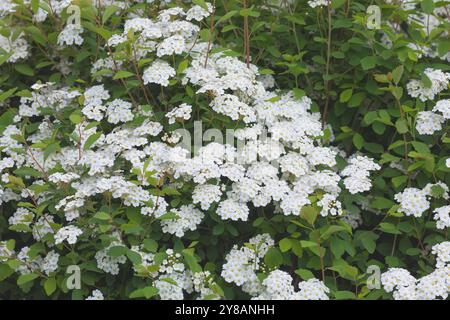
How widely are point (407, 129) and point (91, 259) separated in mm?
1735

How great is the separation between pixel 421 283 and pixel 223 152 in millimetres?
1138

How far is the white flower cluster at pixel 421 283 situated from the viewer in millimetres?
3326

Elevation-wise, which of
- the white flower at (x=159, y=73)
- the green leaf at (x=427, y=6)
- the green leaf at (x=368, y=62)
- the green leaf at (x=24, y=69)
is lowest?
the white flower at (x=159, y=73)

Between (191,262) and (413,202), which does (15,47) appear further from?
(413,202)

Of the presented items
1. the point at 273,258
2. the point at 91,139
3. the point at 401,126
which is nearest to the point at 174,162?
the point at 91,139

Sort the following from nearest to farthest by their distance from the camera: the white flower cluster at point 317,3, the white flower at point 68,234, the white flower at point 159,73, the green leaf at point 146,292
Result: the green leaf at point 146,292, the white flower at point 68,234, the white flower at point 159,73, the white flower cluster at point 317,3

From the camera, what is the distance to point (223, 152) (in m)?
3.77

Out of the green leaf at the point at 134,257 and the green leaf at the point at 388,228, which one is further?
the green leaf at the point at 388,228

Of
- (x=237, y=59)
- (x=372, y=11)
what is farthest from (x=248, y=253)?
(x=372, y=11)

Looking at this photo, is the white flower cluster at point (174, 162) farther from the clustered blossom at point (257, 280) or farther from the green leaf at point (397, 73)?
the green leaf at point (397, 73)

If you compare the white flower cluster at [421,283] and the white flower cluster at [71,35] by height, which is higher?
the white flower cluster at [71,35]

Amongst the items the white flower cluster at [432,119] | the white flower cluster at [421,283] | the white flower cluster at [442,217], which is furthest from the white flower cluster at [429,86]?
the white flower cluster at [421,283]

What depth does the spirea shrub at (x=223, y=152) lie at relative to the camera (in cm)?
357

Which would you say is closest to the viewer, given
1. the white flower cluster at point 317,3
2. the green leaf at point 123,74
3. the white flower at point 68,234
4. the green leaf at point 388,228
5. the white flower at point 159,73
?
the white flower at point 68,234
